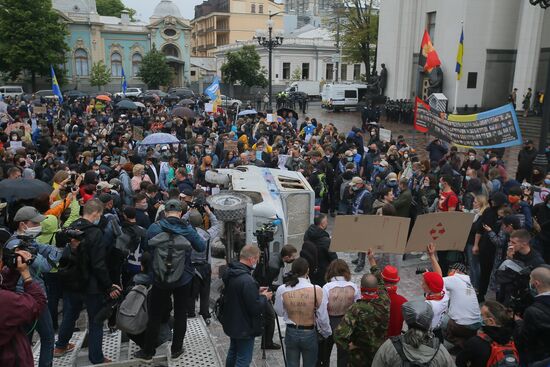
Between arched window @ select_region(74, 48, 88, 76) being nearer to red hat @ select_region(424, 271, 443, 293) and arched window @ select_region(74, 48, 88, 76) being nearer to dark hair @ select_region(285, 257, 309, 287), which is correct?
dark hair @ select_region(285, 257, 309, 287)

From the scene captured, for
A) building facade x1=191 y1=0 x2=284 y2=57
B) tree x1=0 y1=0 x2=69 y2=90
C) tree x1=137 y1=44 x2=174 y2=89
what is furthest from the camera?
building facade x1=191 y1=0 x2=284 y2=57

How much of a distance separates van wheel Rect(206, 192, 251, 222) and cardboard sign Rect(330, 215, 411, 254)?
139 cm

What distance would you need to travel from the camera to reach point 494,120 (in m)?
11.1

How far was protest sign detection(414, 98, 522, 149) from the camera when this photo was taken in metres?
10.8

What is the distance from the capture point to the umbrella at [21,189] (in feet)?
24.0

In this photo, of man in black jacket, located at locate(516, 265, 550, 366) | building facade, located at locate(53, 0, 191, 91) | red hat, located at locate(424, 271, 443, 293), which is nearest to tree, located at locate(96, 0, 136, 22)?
building facade, located at locate(53, 0, 191, 91)

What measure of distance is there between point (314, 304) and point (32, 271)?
2810mm

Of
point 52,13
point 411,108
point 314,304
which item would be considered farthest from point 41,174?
point 52,13

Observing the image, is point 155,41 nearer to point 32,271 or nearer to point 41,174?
point 41,174

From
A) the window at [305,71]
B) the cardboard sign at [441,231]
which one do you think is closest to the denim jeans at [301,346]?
the cardboard sign at [441,231]

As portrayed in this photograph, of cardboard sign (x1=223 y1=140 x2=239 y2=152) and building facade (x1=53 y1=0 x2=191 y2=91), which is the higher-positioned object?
building facade (x1=53 y1=0 x2=191 y2=91)

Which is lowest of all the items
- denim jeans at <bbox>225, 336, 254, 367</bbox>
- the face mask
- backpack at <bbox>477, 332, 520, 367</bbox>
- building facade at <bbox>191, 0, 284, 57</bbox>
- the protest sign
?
denim jeans at <bbox>225, 336, 254, 367</bbox>

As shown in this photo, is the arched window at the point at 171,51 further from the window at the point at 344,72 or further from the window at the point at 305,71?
the window at the point at 344,72

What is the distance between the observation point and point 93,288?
5.20m
